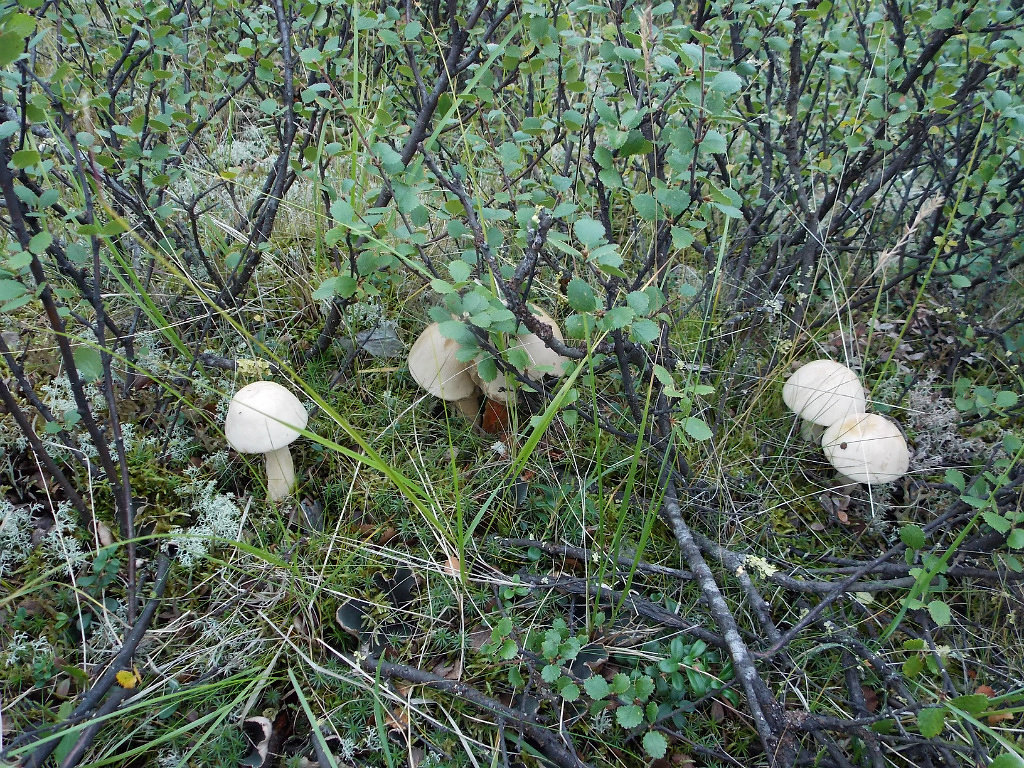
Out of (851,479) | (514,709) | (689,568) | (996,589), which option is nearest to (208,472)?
(514,709)

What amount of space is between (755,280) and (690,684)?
68.5 inches

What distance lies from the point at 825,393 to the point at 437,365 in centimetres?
132

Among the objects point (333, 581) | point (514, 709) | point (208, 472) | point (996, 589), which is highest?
point (208, 472)

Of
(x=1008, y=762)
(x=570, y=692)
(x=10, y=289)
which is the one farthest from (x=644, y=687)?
(x=10, y=289)

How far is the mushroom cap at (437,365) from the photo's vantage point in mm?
2197

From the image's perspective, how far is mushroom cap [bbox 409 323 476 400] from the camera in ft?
7.21

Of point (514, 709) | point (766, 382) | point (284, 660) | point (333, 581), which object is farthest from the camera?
point (766, 382)

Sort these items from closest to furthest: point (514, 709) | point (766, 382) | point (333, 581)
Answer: point (514, 709) → point (333, 581) → point (766, 382)

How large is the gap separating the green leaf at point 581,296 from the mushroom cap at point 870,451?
111cm

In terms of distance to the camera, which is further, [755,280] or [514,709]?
[755,280]

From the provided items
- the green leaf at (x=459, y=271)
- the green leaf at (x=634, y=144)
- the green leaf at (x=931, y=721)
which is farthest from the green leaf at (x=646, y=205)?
the green leaf at (x=931, y=721)

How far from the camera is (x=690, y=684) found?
1.80 metres

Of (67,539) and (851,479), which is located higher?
(67,539)

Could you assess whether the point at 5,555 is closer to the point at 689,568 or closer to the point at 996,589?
the point at 689,568
